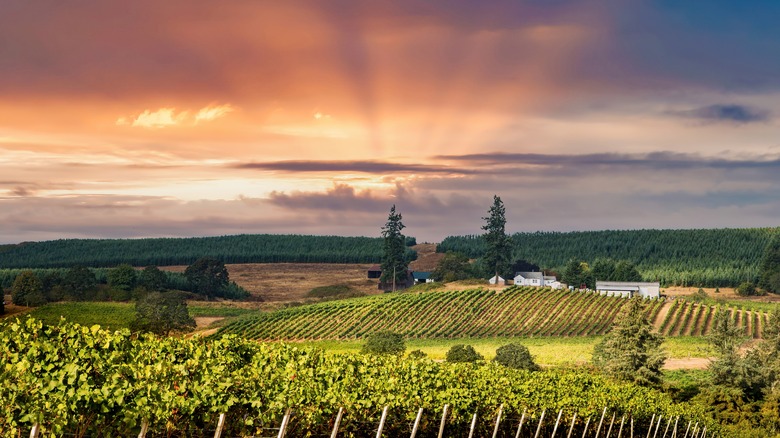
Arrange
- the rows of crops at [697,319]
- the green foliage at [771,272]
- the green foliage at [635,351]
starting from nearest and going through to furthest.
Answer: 1. the green foliage at [635,351]
2. the rows of crops at [697,319]
3. the green foliage at [771,272]

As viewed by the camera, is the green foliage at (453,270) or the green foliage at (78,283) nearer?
the green foliage at (78,283)

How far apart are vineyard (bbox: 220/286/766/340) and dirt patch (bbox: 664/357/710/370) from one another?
2147 centimetres

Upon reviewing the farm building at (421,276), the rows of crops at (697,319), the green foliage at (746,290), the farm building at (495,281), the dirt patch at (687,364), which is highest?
the farm building at (495,281)

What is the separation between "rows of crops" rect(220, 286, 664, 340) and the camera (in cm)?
10581

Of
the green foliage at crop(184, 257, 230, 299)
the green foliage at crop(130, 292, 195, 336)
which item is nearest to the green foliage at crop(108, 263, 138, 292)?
the green foliage at crop(184, 257, 230, 299)

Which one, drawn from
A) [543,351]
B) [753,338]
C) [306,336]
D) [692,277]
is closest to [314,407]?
[543,351]

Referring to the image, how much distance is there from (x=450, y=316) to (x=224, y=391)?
9579 cm

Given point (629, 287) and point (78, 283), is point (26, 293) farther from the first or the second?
point (629, 287)

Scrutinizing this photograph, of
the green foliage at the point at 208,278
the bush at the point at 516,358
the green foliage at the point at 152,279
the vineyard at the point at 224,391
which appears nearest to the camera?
the vineyard at the point at 224,391

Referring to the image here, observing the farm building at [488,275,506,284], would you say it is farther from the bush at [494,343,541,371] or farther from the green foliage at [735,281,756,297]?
the bush at [494,343,541,371]

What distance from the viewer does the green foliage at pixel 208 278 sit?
166 metres

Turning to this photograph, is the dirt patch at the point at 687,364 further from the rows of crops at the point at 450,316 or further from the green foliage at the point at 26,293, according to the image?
the green foliage at the point at 26,293

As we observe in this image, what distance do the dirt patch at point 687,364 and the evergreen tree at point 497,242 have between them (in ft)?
221

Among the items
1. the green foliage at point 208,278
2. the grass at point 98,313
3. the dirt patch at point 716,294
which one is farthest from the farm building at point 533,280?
the green foliage at point 208,278
